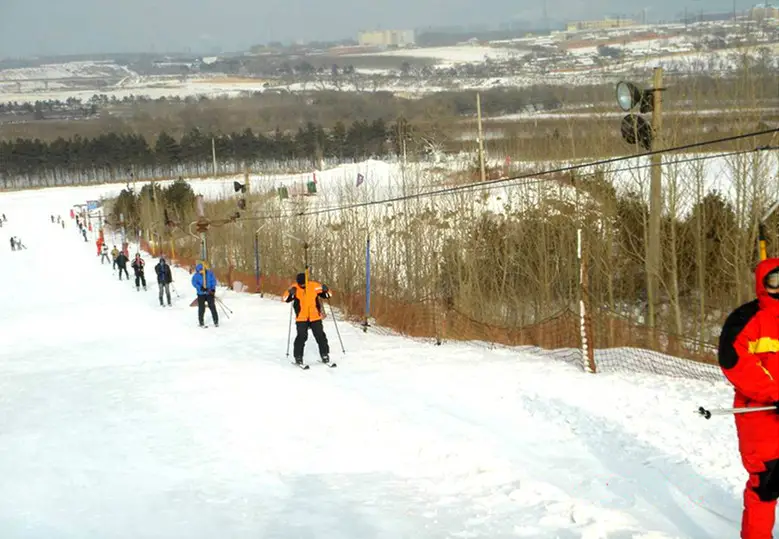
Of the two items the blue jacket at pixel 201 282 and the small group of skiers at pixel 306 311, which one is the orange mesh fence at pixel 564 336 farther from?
the blue jacket at pixel 201 282

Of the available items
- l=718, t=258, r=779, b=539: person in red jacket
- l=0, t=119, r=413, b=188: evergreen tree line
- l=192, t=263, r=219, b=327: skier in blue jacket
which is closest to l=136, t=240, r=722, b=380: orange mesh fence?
l=192, t=263, r=219, b=327: skier in blue jacket

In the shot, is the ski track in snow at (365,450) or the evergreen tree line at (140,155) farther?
the evergreen tree line at (140,155)

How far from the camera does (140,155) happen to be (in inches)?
5950

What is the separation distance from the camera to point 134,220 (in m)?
79.2

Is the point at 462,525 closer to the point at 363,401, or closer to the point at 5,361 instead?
the point at 363,401

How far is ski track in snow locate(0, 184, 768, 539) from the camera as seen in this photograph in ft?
20.8

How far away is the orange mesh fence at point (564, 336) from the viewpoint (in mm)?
12203

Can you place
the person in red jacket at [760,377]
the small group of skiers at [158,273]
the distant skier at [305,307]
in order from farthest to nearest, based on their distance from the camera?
the small group of skiers at [158,273]
the distant skier at [305,307]
the person in red jacket at [760,377]

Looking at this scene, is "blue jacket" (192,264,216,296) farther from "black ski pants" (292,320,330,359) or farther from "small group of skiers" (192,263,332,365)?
"black ski pants" (292,320,330,359)

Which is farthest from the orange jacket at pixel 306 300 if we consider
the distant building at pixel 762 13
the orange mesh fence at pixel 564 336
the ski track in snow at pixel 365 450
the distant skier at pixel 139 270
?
the distant skier at pixel 139 270

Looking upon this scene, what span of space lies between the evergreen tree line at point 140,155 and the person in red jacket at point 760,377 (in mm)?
133995

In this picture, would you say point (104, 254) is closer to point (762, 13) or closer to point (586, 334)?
point (762, 13)

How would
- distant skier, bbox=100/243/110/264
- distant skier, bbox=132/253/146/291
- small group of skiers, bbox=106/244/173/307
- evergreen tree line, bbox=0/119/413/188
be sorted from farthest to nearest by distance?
evergreen tree line, bbox=0/119/413/188 < distant skier, bbox=100/243/110/264 < distant skier, bbox=132/253/146/291 < small group of skiers, bbox=106/244/173/307

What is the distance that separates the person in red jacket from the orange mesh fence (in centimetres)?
623
